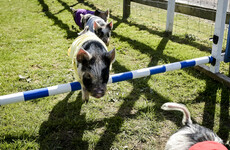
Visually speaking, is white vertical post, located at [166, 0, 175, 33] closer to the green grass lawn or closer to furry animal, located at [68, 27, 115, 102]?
the green grass lawn

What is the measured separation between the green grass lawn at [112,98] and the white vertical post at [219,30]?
1.27 ft

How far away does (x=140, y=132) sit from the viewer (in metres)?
3.29

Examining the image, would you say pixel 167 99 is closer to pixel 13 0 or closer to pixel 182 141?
pixel 182 141

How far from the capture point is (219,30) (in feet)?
14.0

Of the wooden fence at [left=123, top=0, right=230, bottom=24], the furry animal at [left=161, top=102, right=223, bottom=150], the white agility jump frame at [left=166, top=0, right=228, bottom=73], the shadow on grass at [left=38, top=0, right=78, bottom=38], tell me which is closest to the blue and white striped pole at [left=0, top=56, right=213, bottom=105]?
the white agility jump frame at [left=166, top=0, right=228, bottom=73]

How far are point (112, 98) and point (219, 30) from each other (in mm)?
2473

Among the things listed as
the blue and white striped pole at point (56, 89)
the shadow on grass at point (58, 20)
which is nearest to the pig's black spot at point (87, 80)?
the blue and white striped pole at point (56, 89)

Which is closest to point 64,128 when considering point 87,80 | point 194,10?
point 87,80

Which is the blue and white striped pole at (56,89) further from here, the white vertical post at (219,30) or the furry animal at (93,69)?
the white vertical post at (219,30)

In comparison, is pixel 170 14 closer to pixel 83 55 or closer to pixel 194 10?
pixel 194 10

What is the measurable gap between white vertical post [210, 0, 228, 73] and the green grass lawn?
39cm

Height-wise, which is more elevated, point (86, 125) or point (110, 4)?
point (110, 4)

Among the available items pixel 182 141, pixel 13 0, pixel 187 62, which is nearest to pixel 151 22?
pixel 187 62

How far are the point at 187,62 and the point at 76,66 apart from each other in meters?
2.08
